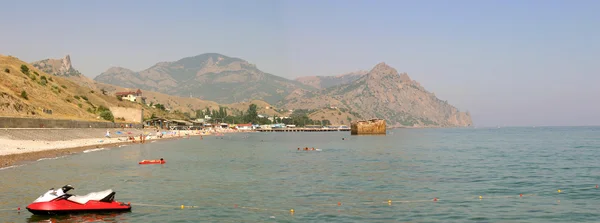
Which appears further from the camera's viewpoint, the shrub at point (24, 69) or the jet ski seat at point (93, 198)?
the shrub at point (24, 69)

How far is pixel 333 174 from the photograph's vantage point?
172 ft

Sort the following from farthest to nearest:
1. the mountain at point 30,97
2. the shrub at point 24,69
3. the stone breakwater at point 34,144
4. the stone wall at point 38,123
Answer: the shrub at point 24,69 → the mountain at point 30,97 → the stone wall at point 38,123 → the stone breakwater at point 34,144

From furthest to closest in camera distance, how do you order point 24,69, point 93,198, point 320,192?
1. point 24,69
2. point 320,192
3. point 93,198

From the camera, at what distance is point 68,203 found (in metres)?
28.2

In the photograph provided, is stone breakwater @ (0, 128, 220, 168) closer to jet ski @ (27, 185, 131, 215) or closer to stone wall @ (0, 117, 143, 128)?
stone wall @ (0, 117, 143, 128)

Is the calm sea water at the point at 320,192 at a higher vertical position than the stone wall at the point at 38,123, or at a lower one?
lower

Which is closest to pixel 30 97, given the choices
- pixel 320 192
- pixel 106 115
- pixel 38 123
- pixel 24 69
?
pixel 106 115

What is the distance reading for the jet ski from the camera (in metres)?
27.8

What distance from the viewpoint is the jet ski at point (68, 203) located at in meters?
27.8

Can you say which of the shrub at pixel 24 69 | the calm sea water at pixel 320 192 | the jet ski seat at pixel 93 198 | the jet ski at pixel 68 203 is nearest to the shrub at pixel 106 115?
the shrub at pixel 24 69

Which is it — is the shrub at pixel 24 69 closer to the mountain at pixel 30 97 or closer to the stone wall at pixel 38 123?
the mountain at pixel 30 97

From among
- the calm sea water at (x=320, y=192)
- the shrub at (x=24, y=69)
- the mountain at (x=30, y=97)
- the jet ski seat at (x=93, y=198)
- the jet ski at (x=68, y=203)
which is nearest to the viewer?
the jet ski at (x=68, y=203)

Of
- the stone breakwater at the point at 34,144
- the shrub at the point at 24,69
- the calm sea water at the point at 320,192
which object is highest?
the shrub at the point at 24,69

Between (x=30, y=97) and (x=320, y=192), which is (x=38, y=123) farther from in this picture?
(x=320, y=192)
